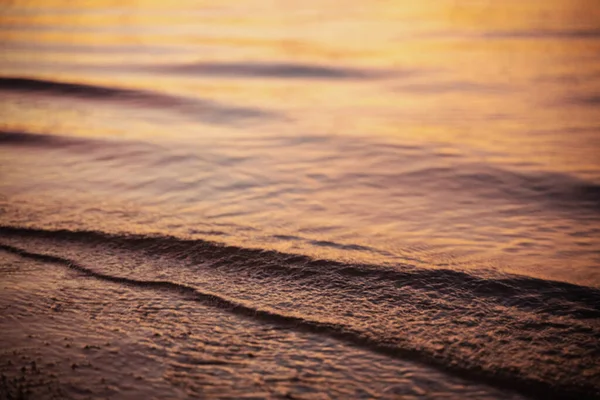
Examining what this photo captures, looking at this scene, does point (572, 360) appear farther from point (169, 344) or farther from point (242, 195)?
point (242, 195)

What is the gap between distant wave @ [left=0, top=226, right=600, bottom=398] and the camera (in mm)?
1751

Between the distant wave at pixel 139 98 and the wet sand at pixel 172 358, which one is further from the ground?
the distant wave at pixel 139 98

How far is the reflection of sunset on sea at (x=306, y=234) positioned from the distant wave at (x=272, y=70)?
0.37 feet

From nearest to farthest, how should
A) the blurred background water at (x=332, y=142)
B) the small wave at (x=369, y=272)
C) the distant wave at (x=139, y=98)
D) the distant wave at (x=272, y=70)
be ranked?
1. the small wave at (x=369, y=272)
2. the blurred background water at (x=332, y=142)
3. the distant wave at (x=139, y=98)
4. the distant wave at (x=272, y=70)

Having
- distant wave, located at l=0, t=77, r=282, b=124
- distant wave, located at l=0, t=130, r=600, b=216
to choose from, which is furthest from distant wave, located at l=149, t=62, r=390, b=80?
distant wave, located at l=0, t=130, r=600, b=216

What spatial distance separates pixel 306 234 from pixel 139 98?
157 inches

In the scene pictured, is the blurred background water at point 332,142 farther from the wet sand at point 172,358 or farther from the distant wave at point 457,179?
the wet sand at point 172,358

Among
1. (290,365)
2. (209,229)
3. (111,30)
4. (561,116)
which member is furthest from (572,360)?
(111,30)

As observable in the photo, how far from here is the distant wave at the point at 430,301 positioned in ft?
5.74

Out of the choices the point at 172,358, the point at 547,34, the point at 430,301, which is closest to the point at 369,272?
the point at 430,301

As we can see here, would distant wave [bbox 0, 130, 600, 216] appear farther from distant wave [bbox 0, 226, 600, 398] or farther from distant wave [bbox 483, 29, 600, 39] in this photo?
distant wave [bbox 483, 29, 600, 39]

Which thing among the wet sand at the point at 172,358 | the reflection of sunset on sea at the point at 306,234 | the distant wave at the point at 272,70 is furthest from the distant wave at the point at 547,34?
the wet sand at the point at 172,358

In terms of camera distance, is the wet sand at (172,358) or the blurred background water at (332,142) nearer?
the wet sand at (172,358)

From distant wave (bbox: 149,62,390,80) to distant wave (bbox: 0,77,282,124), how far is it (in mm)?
1337
